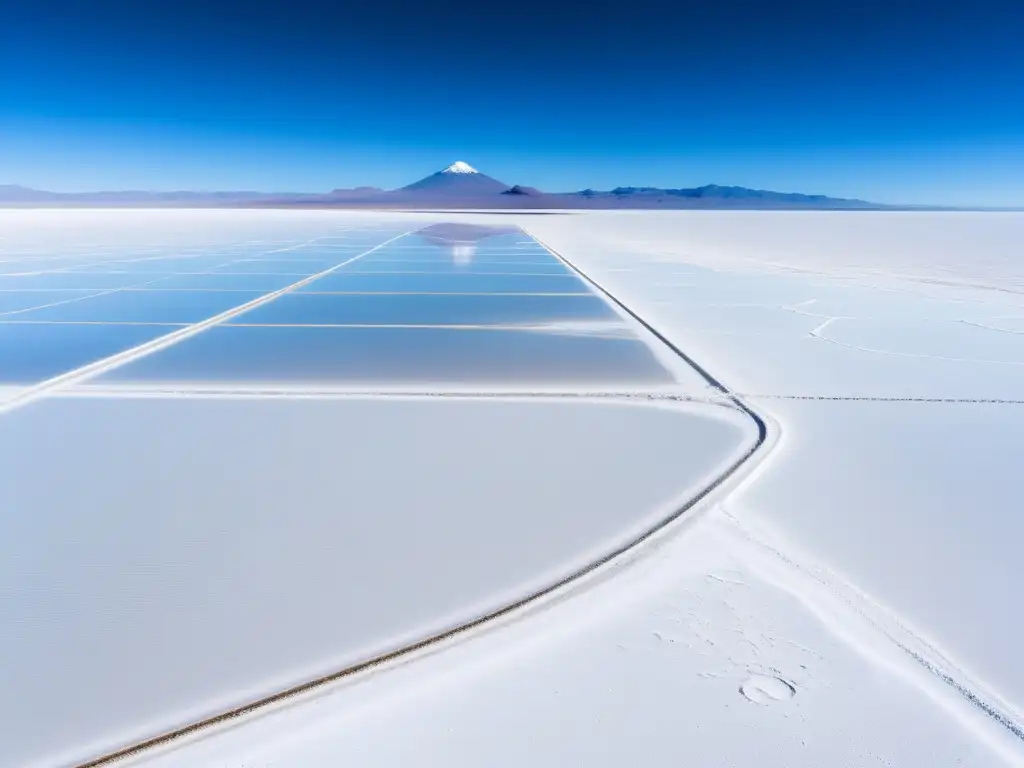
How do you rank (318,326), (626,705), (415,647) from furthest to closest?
(318,326)
(415,647)
(626,705)

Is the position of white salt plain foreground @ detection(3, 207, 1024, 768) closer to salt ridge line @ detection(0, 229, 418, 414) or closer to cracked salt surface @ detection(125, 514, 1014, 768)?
cracked salt surface @ detection(125, 514, 1014, 768)

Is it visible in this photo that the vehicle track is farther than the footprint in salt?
No

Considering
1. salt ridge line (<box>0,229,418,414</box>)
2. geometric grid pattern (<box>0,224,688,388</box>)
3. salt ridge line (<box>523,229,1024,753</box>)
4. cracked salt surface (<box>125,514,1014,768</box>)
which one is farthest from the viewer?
geometric grid pattern (<box>0,224,688,388</box>)

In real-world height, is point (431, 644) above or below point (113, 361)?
above

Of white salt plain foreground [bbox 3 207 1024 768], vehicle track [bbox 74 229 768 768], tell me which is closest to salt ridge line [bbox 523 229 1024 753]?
white salt plain foreground [bbox 3 207 1024 768]

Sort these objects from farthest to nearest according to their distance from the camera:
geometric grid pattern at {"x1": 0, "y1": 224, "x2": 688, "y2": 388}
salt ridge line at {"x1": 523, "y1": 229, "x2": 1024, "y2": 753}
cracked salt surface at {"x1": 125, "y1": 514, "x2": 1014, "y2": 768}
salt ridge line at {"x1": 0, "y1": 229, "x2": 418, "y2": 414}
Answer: geometric grid pattern at {"x1": 0, "y1": 224, "x2": 688, "y2": 388} → salt ridge line at {"x1": 0, "y1": 229, "x2": 418, "y2": 414} → salt ridge line at {"x1": 523, "y1": 229, "x2": 1024, "y2": 753} → cracked salt surface at {"x1": 125, "y1": 514, "x2": 1014, "y2": 768}

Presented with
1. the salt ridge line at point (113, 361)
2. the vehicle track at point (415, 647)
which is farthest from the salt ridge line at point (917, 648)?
the salt ridge line at point (113, 361)

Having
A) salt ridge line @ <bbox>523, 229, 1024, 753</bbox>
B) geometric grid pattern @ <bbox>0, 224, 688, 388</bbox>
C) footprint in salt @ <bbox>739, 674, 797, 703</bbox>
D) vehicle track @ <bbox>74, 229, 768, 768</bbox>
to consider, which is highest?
salt ridge line @ <bbox>523, 229, 1024, 753</bbox>

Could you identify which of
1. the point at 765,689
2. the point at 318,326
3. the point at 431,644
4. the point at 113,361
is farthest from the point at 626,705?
the point at 318,326

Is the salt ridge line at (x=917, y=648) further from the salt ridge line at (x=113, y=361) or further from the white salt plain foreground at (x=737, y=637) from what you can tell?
the salt ridge line at (x=113, y=361)

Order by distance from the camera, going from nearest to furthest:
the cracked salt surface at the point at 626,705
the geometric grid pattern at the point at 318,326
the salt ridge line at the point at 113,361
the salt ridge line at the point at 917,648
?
the cracked salt surface at the point at 626,705 < the salt ridge line at the point at 917,648 < the salt ridge line at the point at 113,361 < the geometric grid pattern at the point at 318,326

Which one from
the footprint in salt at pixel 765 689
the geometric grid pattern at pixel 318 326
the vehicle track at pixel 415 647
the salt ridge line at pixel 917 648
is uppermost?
the salt ridge line at pixel 917 648

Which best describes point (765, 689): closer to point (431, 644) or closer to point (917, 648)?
point (917, 648)
